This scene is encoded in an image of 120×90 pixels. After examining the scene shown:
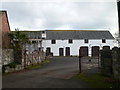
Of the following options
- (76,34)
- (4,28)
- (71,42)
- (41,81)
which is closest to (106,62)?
(41,81)

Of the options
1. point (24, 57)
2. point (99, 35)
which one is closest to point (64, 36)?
point (99, 35)

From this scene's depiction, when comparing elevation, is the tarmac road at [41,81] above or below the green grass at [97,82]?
below

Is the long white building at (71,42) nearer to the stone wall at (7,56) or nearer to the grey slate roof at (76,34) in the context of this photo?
the grey slate roof at (76,34)

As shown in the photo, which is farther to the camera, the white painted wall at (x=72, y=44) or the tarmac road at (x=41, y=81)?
the white painted wall at (x=72, y=44)

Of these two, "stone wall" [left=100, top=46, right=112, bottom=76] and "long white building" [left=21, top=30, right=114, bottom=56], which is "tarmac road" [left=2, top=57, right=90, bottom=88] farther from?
"long white building" [left=21, top=30, right=114, bottom=56]

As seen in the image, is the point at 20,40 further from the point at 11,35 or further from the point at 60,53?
the point at 60,53

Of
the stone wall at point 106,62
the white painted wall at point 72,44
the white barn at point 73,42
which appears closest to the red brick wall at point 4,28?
the stone wall at point 106,62

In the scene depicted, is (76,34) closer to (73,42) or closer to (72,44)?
(73,42)

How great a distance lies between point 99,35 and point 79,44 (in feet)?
21.6

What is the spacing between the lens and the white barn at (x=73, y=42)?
47844mm

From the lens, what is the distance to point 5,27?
24609 millimetres

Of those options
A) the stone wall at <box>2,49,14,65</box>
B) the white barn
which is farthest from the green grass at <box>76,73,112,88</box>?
the white barn

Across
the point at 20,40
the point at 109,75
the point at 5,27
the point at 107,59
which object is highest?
the point at 5,27

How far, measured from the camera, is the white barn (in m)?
47.8
